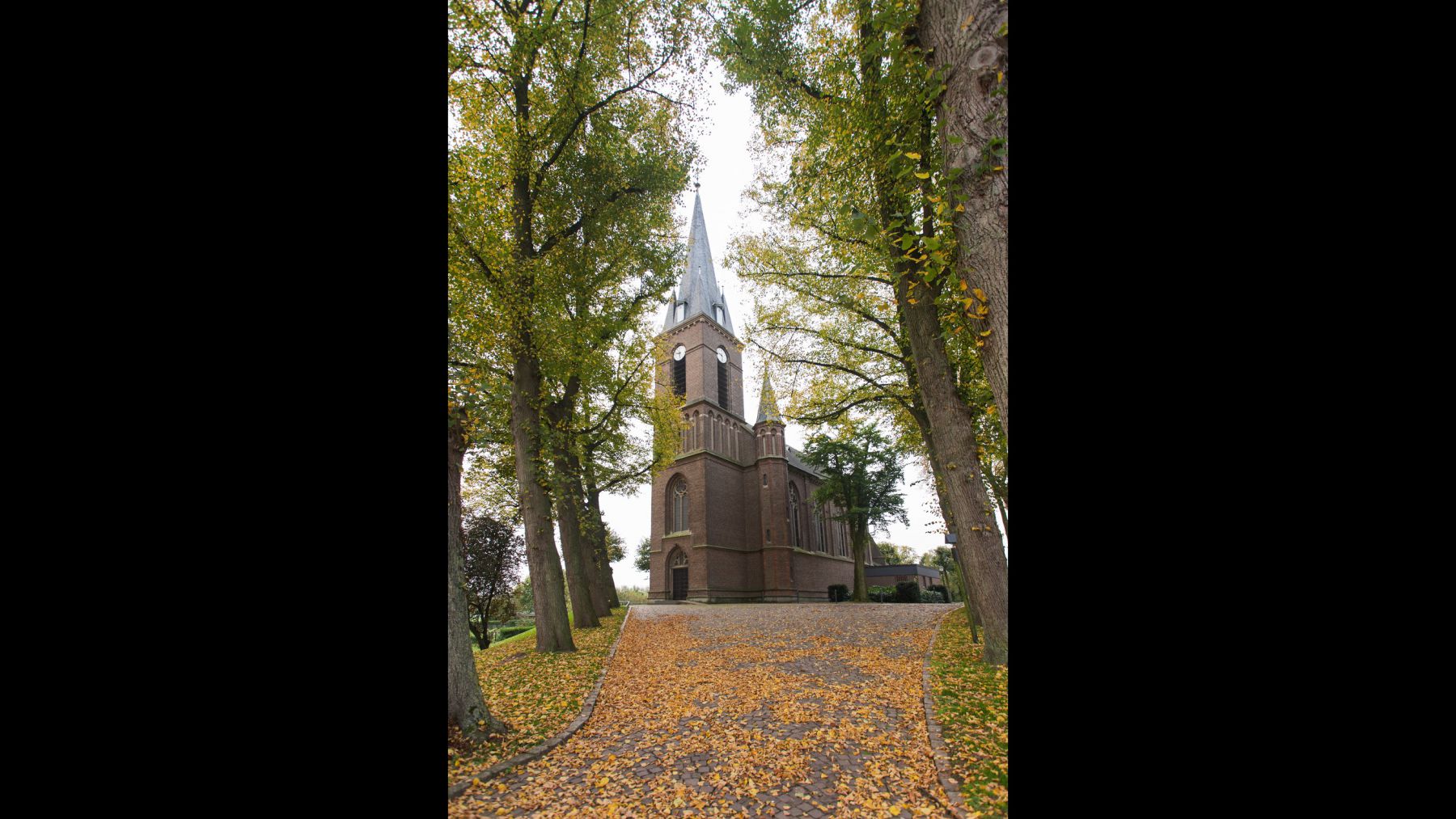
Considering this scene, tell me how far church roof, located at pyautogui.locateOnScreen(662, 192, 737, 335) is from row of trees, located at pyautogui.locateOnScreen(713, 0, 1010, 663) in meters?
19.5

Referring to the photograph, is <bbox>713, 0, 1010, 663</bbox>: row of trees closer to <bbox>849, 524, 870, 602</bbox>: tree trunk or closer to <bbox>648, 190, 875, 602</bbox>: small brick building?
<bbox>849, 524, 870, 602</bbox>: tree trunk

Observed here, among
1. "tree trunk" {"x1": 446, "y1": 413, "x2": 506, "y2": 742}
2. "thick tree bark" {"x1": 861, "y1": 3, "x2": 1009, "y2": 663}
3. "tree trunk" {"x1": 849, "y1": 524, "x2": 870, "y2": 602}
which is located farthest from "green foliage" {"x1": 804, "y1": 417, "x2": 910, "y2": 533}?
"tree trunk" {"x1": 446, "y1": 413, "x2": 506, "y2": 742}

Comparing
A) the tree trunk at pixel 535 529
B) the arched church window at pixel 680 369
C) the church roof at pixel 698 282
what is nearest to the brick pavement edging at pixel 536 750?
the tree trunk at pixel 535 529

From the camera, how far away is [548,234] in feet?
33.2

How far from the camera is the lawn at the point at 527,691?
15.9 ft

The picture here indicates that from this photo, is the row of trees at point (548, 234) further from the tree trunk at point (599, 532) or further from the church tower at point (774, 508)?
the church tower at point (774, 508)

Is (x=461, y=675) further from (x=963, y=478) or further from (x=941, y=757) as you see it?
(x=963, y=478)

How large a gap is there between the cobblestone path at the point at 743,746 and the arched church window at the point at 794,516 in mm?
22386
